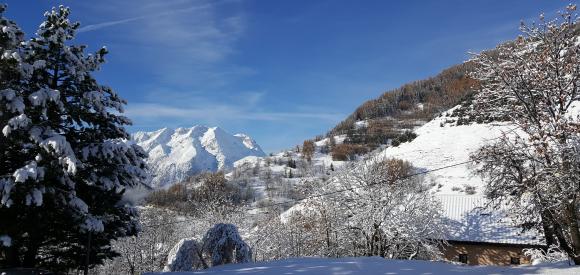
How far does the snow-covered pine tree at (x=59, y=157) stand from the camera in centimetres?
1099

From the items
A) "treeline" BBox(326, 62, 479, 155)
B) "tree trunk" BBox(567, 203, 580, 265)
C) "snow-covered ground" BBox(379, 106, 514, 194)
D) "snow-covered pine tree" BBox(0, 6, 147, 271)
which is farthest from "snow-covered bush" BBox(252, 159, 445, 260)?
"treeline" BBox(326, 62, 479, 155)

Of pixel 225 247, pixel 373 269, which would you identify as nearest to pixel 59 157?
pixel 373 269

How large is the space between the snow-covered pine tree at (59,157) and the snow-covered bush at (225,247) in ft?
20.7

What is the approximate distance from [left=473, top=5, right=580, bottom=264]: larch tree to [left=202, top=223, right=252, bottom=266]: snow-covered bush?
11.5 m

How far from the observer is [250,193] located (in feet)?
419

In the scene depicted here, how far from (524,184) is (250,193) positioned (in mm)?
116845

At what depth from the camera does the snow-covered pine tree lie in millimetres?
10992

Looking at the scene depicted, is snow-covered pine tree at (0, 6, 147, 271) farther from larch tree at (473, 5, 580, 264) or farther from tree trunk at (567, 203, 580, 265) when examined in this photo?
tree trunk at (567, 203, 580, 265)

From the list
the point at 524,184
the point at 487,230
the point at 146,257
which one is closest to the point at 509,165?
the point at 524,184

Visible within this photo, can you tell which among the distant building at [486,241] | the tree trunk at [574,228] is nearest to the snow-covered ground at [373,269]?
the tree trunk at [574,228]

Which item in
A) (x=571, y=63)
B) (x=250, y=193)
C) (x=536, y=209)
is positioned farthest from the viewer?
(x=250, y=193)

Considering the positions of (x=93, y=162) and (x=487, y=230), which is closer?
(x=93, y=162)

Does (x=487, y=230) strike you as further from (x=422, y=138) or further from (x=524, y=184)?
(x=422, y=138)

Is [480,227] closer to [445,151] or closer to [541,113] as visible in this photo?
[541,113]
